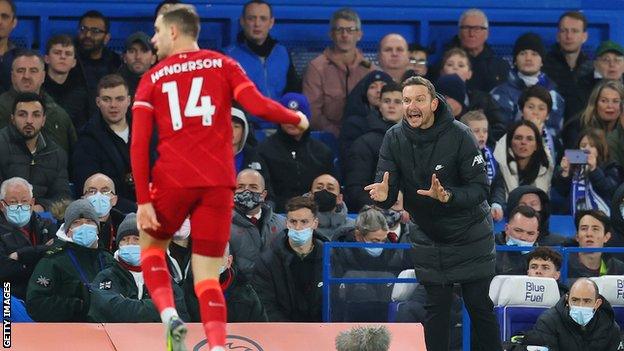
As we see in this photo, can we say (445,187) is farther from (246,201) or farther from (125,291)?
(246,201)

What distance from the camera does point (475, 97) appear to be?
48.9 feet

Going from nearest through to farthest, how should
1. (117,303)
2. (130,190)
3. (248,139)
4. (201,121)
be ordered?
(201,121), (117,303), (130,190), (248,139)

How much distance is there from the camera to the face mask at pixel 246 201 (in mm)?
12539

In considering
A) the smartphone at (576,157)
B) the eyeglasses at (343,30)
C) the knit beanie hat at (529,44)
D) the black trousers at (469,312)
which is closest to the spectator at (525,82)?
the knit beanie hat at (529,44)

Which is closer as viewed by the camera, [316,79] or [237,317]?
[237,317]

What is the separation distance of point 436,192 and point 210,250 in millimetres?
1709

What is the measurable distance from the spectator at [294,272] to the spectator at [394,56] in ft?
10.8

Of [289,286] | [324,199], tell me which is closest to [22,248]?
[289,286]

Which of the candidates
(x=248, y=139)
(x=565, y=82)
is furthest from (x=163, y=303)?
(x=565, y=82)

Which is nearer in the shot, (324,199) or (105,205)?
(105,205)

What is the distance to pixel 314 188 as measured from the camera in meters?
13.2

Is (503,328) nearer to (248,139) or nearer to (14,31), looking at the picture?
(248,139)

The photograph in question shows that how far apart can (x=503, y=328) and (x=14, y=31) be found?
6.00m

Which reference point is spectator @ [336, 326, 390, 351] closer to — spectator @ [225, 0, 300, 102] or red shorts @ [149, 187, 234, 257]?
red shorts @ [149, 187, 234, 257]
